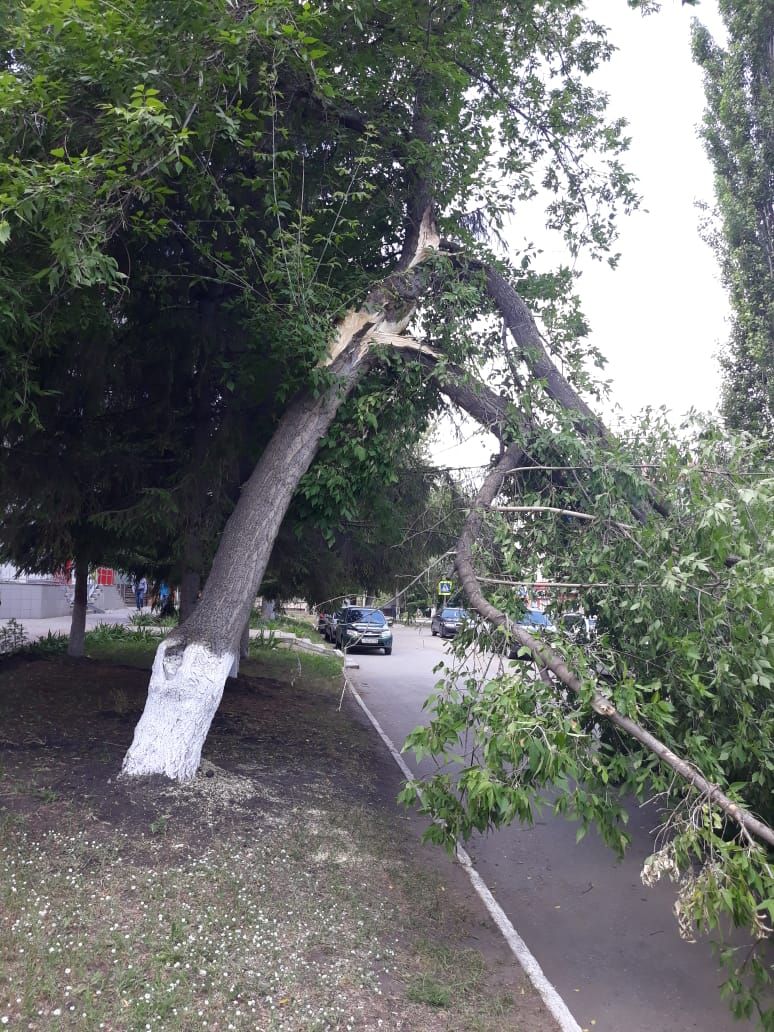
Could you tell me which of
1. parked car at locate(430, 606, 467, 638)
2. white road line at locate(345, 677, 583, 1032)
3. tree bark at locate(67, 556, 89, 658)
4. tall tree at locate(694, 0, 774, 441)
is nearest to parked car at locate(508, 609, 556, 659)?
parked car at locate(430, 606, 467, 638)

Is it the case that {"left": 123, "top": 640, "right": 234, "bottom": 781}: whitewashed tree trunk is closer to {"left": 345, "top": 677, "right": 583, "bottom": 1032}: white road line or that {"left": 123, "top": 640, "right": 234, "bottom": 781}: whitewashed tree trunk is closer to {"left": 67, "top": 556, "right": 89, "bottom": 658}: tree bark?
{"left": 345, "top": 677, "right": 583, "bottom": 1032}: white road line

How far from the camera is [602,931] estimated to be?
19.2 ft

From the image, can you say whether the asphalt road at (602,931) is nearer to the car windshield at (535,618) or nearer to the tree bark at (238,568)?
the car windshield at (535,618)

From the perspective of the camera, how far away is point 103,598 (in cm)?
4644

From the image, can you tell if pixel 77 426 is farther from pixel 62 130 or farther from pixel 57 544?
pixel 62 130

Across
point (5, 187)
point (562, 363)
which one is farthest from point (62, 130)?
point (562, 363)

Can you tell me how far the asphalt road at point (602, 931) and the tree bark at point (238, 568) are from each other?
1787mm

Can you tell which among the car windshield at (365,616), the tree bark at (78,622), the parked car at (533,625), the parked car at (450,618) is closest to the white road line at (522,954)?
the parked car at (533,625)

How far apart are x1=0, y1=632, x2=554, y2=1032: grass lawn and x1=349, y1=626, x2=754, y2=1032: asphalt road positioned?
389mm

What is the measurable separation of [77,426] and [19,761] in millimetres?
3594

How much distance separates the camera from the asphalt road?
4.63 metres

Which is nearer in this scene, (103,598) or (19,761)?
(19,761)

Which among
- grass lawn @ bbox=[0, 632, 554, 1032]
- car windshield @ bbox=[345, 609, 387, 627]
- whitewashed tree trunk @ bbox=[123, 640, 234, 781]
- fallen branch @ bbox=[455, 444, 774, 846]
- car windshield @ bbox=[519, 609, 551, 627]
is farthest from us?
car windshield @ bbox=[345, 609, 387, 627]

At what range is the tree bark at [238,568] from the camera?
6461 mm
